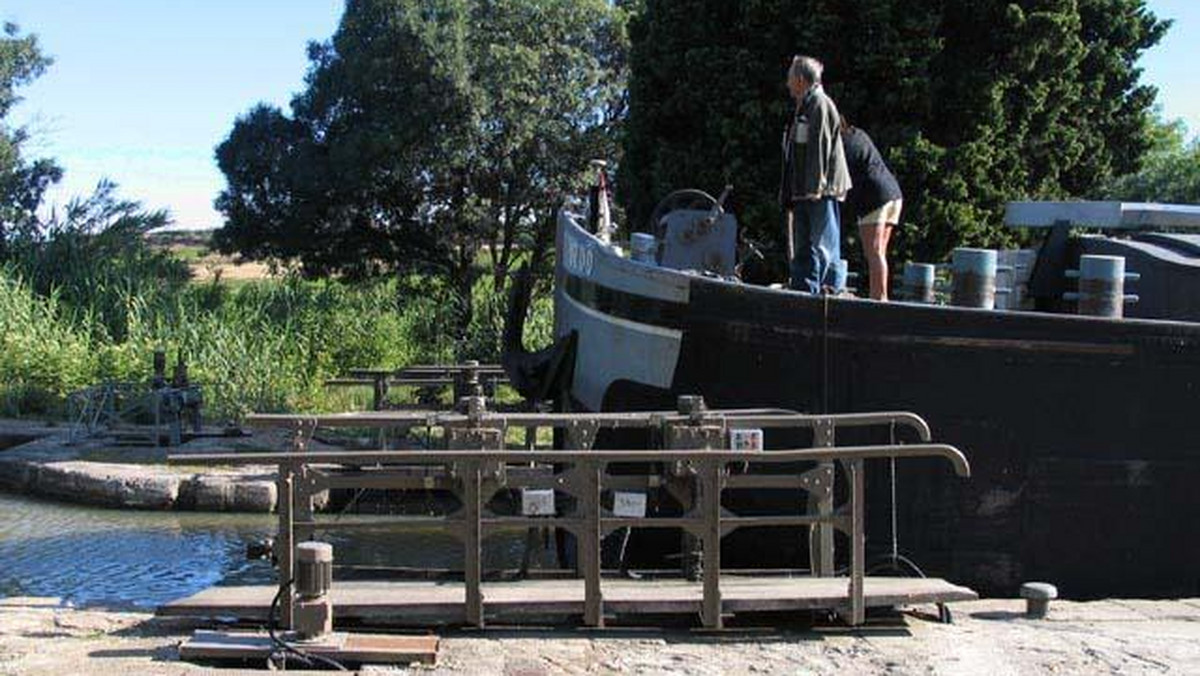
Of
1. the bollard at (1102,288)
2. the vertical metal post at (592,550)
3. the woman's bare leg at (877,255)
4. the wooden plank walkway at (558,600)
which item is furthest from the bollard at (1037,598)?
the vertical metal post at (592,550)

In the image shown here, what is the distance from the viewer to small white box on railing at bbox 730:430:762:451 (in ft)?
19.6

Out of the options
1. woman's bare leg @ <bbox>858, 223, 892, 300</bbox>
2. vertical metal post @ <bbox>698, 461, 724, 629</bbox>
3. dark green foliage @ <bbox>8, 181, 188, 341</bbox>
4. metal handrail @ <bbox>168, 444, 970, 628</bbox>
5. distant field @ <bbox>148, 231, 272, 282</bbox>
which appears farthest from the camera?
distant field @ <bbox>148, 231, 272, 282</bbox>

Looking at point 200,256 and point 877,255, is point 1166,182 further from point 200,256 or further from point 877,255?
point 877,255

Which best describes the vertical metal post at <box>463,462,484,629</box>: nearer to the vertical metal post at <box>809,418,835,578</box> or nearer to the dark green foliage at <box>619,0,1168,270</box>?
the vertical metal post at <box>809,418,835,578</box>

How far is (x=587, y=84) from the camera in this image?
963 inches

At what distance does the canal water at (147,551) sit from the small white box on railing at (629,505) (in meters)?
2.94

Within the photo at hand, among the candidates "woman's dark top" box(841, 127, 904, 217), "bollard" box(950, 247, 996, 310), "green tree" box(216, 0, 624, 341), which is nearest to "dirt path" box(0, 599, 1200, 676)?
"bollard" box(950, 247, 996, 310)

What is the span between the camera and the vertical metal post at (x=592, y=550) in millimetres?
5688

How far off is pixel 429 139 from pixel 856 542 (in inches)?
741

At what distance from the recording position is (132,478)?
12.5 meters

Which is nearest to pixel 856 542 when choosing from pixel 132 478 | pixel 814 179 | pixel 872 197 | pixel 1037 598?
pixel 1037 598

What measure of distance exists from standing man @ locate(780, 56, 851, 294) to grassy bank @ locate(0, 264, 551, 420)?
393 inches

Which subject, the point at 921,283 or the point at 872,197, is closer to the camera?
the point at 872,197

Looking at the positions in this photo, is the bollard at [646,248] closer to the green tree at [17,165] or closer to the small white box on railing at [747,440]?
the small white box on railing at [747,440]
